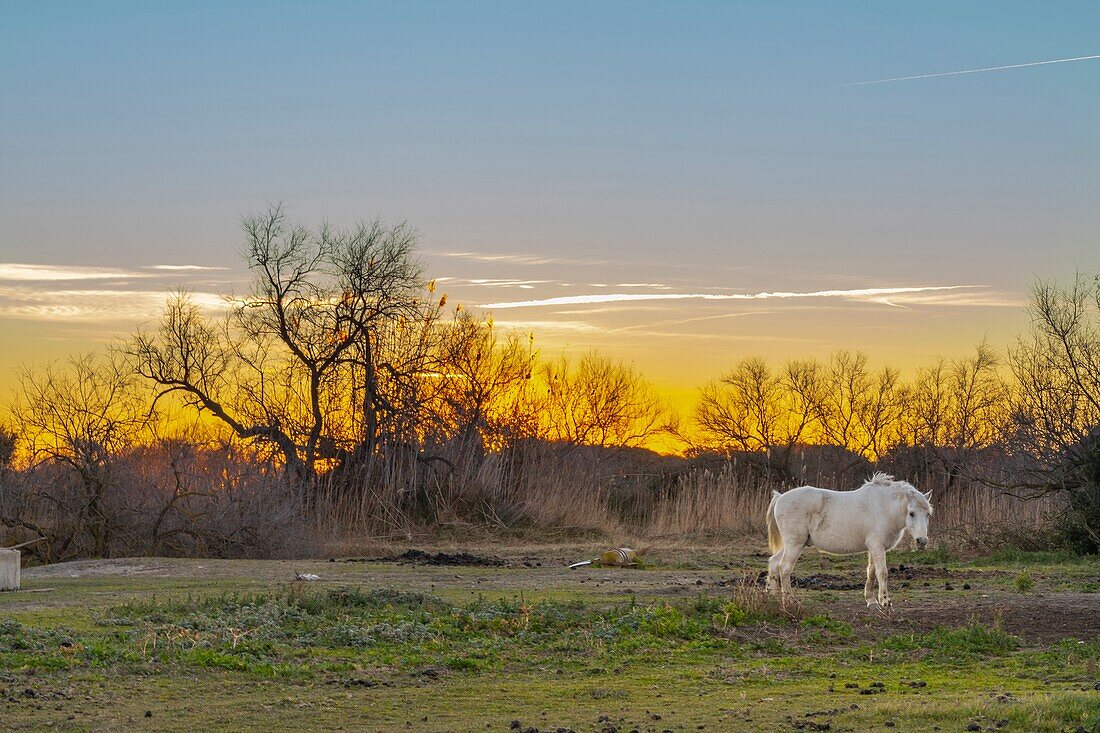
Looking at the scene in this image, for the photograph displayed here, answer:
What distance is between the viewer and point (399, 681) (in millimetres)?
11781

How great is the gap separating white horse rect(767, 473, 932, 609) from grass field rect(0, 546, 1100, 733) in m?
0.76

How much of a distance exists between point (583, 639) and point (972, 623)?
14.6 ft

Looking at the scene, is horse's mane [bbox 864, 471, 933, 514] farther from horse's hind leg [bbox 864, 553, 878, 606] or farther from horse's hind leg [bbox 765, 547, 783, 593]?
horse's hind leg [bbox 765, 547, 783, 593]

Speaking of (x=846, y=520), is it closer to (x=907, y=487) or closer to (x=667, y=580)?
(x=907, y=487)

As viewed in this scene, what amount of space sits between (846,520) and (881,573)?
34.9 inches

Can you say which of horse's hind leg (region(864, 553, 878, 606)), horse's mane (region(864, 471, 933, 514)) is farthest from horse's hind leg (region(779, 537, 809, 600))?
horse's mane (region(864, 471, 933, 514))

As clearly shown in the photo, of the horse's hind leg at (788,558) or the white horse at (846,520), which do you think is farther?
the white horse at (846,520)

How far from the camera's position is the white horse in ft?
55.4

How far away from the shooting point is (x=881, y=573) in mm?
16484

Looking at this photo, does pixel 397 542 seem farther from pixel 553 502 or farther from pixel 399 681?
pixel 399 681

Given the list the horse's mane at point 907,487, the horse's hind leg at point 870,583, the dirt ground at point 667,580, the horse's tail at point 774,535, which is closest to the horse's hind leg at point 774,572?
the horse's tail at point 774,535

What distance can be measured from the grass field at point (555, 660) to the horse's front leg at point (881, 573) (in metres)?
0.34

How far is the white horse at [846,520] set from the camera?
1688 centimetres

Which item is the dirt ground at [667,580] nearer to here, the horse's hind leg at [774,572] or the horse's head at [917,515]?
the horse's hind leg at [774,572]
